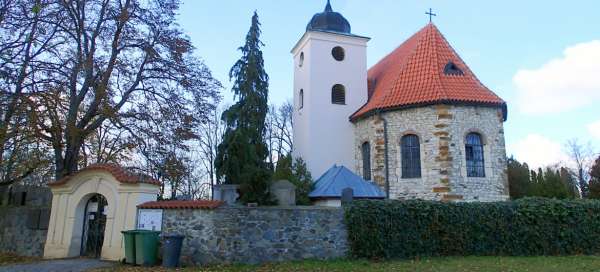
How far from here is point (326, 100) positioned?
21.3 meters

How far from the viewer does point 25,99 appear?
41.0 ft

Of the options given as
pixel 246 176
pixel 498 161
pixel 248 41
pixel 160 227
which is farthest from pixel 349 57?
pixel 160 227

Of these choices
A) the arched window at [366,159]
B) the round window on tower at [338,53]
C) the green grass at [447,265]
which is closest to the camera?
the green grass at [447,265]

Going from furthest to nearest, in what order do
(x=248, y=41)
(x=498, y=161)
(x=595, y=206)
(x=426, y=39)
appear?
1. (x=426, y=39)
2. (x=248, y=41)
3. (x=498, y=161)
4. (x=595, y=206)

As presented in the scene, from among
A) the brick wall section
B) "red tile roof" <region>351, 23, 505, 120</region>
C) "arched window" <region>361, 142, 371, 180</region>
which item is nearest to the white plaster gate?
the brick wall section

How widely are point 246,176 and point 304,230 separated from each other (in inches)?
151

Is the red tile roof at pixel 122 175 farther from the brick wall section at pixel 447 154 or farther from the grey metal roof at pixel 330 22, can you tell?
the grey metal roof at pixel 330 22

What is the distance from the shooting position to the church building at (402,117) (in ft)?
55.2

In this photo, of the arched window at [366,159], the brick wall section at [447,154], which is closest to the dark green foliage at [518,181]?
the brick wall section at [447,154]

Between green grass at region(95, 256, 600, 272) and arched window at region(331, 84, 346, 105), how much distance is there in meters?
11.4

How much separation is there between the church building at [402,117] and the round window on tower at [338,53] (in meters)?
0.05

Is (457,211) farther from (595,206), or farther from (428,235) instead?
(595,206)

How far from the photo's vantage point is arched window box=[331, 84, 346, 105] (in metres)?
21.6

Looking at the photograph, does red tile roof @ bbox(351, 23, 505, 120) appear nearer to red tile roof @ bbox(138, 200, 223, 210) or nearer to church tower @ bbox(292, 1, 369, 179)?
church tower @ bbox(292, 1, 369, 179)
